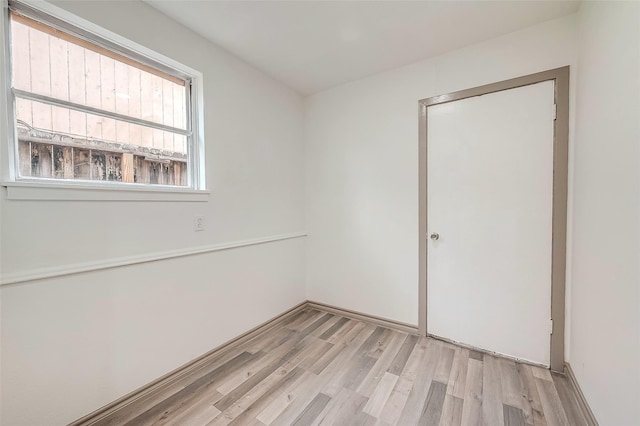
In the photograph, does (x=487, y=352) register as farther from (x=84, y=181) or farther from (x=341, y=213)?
(x=84, y=181)

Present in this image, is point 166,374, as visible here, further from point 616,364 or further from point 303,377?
point 616,364

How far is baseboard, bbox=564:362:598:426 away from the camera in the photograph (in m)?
1.33

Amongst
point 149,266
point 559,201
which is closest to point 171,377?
point 149,266

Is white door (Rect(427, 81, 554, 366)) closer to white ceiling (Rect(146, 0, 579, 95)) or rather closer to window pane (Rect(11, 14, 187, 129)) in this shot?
white ceiling (Rect(146, 0, 579, 95))

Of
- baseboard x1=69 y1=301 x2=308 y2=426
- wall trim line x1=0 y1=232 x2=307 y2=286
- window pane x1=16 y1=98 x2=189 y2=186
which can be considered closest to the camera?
wall trim line x1=0 y1=232 x2=307 y2=286

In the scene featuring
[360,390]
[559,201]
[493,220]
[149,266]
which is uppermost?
[559,201]

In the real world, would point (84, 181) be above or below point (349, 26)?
below

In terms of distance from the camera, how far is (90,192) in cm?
136

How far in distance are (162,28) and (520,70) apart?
259cm

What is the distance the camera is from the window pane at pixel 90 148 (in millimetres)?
1266

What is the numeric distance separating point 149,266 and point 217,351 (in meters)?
0.92

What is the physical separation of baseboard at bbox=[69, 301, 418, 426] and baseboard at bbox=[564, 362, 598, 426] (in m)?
1.02

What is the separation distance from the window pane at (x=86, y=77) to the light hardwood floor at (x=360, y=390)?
6.11 ft

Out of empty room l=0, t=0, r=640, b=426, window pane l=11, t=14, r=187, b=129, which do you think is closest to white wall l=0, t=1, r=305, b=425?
empty room l=0, t=0, r=640, b=426
